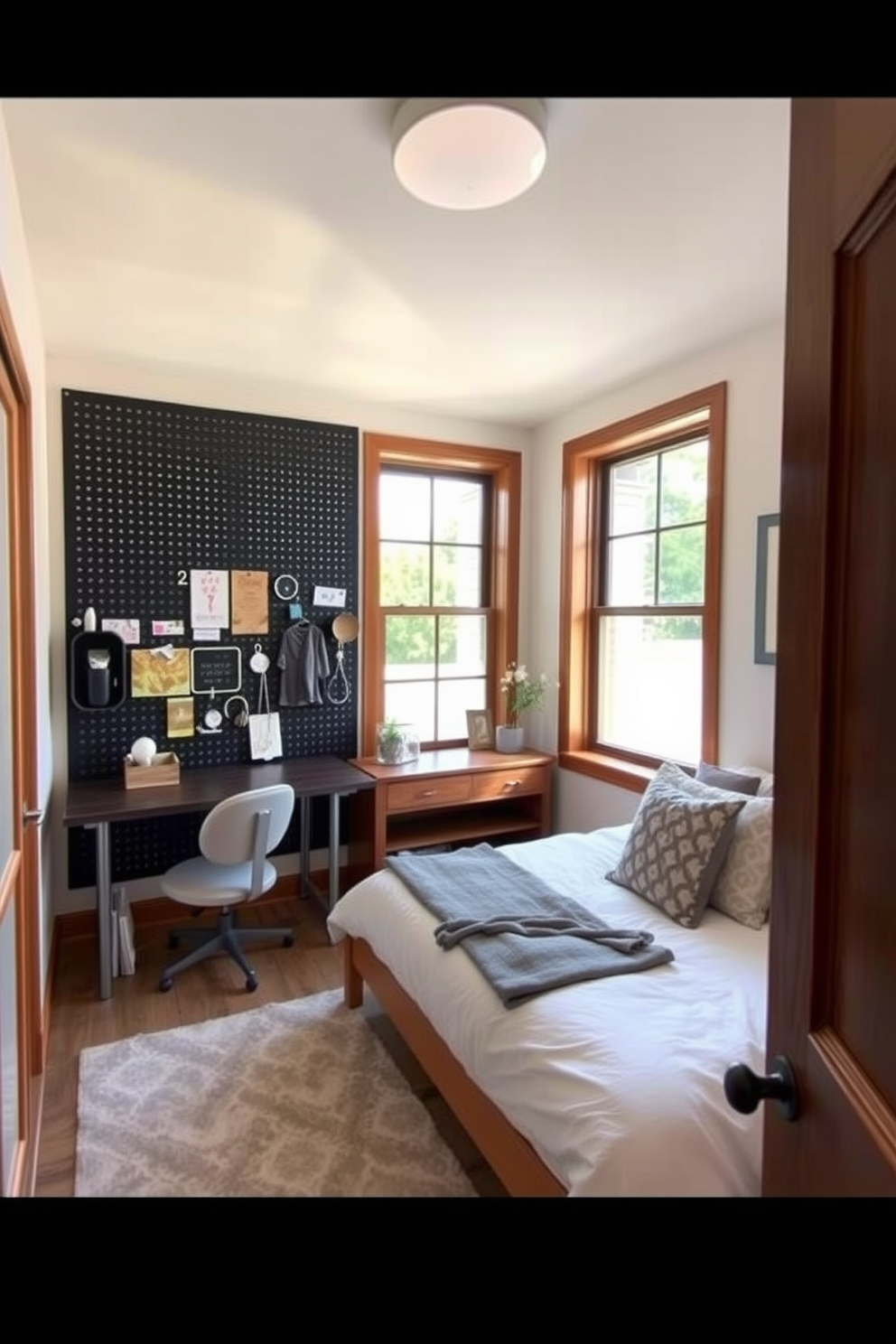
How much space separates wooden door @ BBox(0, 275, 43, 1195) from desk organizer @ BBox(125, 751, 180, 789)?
72cm

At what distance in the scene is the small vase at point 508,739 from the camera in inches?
146

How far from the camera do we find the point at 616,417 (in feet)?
10.5

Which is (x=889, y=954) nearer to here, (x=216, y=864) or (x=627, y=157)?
(x=627, y=157)

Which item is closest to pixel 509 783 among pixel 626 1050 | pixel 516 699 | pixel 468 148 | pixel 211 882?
pixel 516 699

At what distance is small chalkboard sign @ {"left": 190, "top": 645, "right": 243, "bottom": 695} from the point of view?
10.3ft

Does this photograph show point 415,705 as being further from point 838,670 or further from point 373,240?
point 838,670

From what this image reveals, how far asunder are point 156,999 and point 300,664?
158cm

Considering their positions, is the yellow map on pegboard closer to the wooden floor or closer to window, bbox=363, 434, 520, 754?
window, bbox=363, 434, 520, 754

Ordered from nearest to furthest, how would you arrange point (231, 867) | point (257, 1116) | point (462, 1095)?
1. point (462, 1095)
2. point (257, 1116)
3. point (231, 867)

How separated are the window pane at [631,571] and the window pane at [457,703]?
3.08ft

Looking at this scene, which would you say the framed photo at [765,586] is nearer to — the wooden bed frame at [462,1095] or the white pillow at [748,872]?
the white pillow at [748,872]

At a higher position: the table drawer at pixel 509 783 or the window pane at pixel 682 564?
the window pane at pixel 682 564

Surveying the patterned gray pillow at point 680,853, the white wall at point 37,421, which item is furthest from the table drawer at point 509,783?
the white wall at point 37,421
